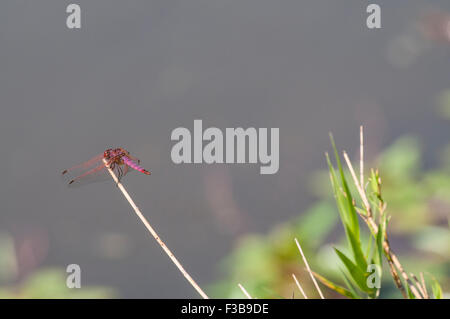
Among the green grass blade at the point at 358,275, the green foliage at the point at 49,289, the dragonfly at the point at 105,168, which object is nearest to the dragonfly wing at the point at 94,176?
the dragonfly at the point at 105,168

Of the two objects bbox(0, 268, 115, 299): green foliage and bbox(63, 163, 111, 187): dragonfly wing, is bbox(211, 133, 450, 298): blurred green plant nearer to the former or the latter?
bbox(0, 268, 115, 299): green foliage

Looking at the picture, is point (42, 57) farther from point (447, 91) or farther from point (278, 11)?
point (447, 91)

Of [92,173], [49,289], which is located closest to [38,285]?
[49,289]

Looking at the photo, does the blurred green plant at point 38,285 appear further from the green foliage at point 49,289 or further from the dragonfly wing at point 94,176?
the dragonfly wing at point 94,176

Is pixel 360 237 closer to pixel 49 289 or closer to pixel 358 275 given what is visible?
pixel 358 275

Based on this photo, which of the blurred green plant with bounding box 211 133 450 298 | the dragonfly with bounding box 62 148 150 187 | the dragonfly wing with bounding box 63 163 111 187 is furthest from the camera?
the blurred green plant with bounding box 211 133 450 298

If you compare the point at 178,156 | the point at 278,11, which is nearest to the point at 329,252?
the point at 178,156

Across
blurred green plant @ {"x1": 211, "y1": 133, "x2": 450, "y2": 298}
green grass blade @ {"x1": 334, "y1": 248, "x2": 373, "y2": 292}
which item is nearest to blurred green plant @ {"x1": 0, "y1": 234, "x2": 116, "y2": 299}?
blurred green plant @ {"x1": 211, "y1": 133, "x2": 450, "y2": 298}

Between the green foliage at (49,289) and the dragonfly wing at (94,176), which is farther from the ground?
the dragonfly wing at (94,176)
